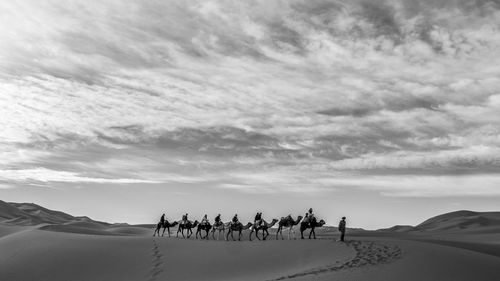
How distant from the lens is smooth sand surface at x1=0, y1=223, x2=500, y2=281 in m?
17.3

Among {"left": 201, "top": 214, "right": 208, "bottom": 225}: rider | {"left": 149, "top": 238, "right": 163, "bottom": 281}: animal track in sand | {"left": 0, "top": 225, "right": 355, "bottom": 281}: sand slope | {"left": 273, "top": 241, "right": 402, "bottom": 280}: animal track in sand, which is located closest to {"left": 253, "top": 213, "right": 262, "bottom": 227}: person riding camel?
{"left": 0, "top": 225, "right": 355, "bottom": 281}: sand slope

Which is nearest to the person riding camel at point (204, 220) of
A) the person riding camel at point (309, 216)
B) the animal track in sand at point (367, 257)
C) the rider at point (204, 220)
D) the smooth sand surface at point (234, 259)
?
the rider at point (204, 220)

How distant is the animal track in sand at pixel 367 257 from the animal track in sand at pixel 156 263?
26.0 feet

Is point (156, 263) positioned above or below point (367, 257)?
below

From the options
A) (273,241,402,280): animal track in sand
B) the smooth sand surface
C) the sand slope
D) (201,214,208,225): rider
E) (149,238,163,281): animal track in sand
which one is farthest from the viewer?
(201,214,208,225): rider

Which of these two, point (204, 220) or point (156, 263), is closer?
point (156, 263)

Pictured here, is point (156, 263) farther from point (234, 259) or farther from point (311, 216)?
point (311, 216)

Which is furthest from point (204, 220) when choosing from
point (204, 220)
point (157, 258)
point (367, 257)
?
point (367, 257)

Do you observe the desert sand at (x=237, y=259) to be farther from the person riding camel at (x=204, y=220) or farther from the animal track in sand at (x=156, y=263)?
the person riding camel at (x=204, y=220)

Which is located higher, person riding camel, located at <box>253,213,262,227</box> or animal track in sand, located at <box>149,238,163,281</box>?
person riding camel, located at <box>253,213,262,227</box>

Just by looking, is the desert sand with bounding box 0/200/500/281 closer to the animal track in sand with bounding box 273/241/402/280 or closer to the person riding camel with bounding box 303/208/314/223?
the animal track in sand with bounding box 273/241/402/280

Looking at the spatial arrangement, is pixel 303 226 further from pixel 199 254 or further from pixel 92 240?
pixel 92 240

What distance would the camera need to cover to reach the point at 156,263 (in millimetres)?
25828

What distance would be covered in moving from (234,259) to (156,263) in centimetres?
423
